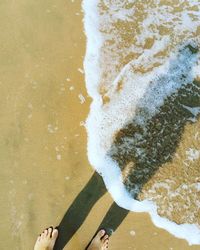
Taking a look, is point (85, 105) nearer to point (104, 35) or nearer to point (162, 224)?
point (104, 35)

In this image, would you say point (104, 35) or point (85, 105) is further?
point (104, 35)

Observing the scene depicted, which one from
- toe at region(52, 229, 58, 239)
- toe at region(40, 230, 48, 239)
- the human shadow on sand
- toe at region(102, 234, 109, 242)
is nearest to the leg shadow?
the human shadow on sand

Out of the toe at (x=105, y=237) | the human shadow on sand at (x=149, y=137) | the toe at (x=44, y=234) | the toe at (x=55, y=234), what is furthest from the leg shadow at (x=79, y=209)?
the toe at (x=105, y=237)

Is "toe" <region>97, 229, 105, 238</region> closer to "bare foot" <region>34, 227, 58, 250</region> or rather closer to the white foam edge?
the white foam edge

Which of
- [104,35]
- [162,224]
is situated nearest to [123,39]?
[104,35]

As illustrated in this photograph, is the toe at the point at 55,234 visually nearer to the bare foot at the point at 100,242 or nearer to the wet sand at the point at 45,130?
the wet sand at the point at 45,130

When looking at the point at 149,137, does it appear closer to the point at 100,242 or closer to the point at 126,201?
the point at 126,201
